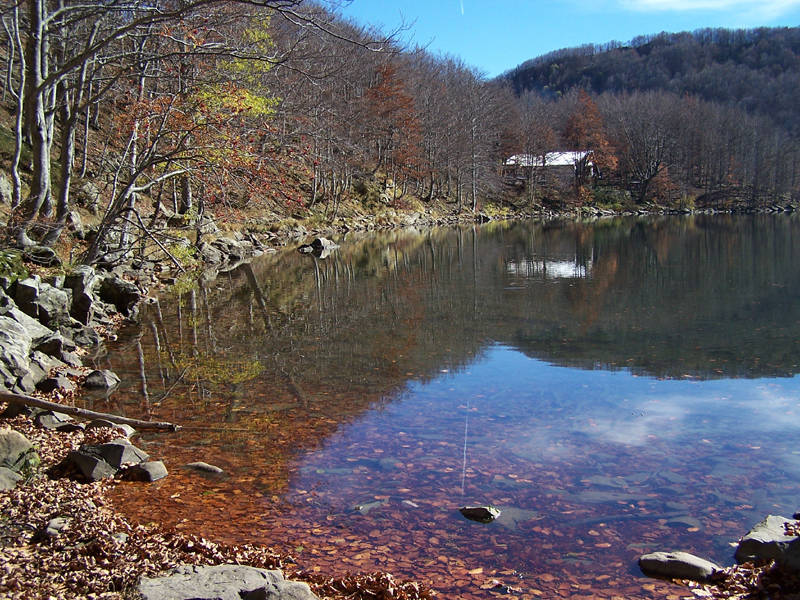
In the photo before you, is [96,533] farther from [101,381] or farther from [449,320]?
[449,320]

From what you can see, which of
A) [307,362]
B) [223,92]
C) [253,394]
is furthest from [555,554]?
[223,92]

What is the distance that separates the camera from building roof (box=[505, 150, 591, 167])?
8175 centimetres

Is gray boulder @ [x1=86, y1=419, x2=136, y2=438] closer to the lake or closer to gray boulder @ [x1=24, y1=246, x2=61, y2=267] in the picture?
the lake

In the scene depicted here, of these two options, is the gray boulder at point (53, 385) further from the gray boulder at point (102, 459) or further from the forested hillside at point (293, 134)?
the forested hillside at point (293, 134)

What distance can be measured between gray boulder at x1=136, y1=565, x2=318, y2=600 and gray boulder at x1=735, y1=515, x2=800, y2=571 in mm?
3530

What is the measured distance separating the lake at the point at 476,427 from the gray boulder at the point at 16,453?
2.93 ft

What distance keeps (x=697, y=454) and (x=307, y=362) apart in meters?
6.84

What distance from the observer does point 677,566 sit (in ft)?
17.8

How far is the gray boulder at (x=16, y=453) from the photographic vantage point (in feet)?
21.2

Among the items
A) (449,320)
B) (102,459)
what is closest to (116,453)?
(102,459)

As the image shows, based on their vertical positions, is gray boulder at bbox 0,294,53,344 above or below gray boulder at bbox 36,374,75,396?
above

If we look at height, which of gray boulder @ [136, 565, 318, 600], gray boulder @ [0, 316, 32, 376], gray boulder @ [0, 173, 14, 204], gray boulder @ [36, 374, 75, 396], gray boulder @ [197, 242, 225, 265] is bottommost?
gray boulder @ [136, 565, 318, 600]

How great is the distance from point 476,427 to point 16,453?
207 inches

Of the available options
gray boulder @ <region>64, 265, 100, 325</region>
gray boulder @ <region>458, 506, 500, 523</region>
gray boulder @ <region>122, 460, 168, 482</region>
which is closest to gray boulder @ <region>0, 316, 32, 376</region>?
gray boulder @ <region>122, 460, 168, 482</region>
